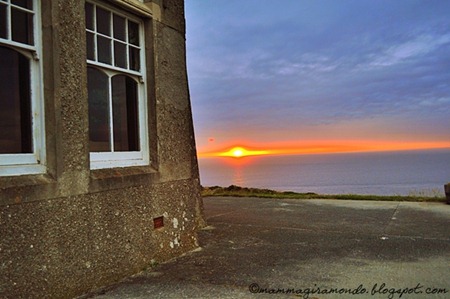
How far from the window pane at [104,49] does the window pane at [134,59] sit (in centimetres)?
47

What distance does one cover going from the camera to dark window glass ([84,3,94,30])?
5289 millimetres

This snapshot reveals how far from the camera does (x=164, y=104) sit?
6391mm

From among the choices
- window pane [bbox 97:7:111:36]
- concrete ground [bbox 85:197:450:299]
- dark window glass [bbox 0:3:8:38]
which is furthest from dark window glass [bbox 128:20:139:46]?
concrete ground [bbox 85:197:450:299]

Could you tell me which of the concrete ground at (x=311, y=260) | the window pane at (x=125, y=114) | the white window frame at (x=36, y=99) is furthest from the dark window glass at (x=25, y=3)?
the concrete ground at (x=311, y=260)

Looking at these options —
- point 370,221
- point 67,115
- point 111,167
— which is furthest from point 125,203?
point 370,221

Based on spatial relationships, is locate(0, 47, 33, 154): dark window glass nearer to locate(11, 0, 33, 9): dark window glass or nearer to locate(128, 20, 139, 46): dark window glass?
locate(11, 0, 33, 9): dark window glass

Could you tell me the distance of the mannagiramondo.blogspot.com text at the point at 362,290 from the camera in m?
4.66

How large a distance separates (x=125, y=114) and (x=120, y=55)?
829 mm

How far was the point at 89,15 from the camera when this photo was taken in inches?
210

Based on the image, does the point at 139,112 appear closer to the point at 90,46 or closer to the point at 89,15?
the point at 90,46

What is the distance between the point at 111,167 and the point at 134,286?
61.6 inches

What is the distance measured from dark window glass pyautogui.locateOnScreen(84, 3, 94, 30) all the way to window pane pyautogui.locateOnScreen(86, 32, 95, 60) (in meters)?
0.10

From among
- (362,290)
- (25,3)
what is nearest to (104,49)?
(25,3)

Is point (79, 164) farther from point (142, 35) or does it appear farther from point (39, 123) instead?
point (142, 35)
